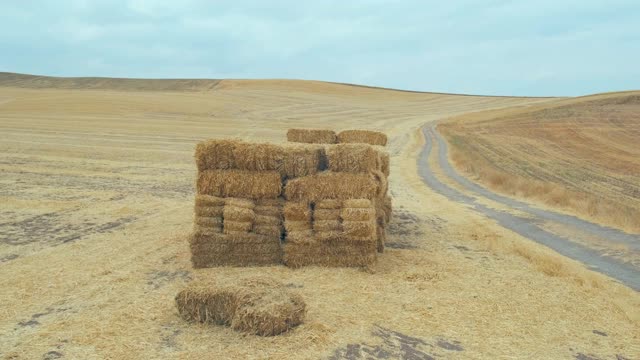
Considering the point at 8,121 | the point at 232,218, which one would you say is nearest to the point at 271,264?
the point at 232,218

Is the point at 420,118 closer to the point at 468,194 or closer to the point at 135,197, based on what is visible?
the point at 468,194

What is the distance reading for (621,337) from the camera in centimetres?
855

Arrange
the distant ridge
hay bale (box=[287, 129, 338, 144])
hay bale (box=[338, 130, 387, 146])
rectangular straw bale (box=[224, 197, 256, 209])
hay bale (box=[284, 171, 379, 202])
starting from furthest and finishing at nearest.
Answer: the distant ridge < hay bale (box=[338, 130, 387, 146]) < hay bale (box=[287, 129, 338, 144]) < hay bale (box=[284, 171, 379, 202]) < rectangular straw bale (box=[224, 197, 256, 209])

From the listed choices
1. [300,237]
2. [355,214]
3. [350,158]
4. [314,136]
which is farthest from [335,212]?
[314,136]

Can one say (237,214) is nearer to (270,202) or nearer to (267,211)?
(267,211)

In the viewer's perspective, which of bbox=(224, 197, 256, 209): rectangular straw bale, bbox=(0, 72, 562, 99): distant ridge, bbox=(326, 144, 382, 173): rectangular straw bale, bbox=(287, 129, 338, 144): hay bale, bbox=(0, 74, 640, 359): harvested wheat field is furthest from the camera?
bbox=(0, 72, 562, 99): distant ridge

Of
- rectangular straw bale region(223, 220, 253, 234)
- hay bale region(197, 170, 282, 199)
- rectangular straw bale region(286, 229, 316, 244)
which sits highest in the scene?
hay bale region(197, 170, 282, 199)

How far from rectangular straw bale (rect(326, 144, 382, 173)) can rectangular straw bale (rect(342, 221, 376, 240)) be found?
46.5 inches

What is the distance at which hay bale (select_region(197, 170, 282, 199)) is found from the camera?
11.8m

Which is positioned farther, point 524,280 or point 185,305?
point 524,280

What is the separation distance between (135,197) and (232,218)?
9511 millimetres

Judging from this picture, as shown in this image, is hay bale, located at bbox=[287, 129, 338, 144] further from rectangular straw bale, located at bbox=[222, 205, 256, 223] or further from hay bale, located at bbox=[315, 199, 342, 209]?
rectangular straw bale, located at bbox=[222, 205, 256, 223]

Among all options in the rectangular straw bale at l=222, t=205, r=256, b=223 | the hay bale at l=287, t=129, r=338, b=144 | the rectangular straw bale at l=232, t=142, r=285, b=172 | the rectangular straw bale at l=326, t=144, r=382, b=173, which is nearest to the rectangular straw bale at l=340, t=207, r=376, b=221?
the rectangular straw bale at l=326, t=144, r=382, b=173

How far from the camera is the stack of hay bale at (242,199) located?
1146cm
